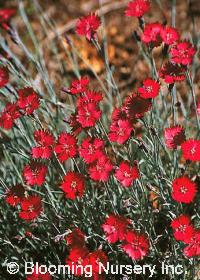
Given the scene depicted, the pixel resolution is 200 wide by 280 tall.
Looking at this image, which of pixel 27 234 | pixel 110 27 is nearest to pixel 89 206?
pixel 27 234

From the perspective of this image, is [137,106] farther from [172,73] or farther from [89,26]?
[89,26]

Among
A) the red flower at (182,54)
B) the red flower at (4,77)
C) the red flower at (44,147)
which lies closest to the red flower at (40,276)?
the red flower at (44,147)

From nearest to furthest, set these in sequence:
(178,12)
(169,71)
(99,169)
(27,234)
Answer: (99,169), (169,71), (27,234), (178,12)

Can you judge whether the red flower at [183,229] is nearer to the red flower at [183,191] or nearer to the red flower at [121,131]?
the red flower at [183,191]

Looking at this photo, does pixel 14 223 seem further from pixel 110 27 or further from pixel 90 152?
pixel 110 27

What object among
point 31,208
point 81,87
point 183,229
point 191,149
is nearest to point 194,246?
point 183,229

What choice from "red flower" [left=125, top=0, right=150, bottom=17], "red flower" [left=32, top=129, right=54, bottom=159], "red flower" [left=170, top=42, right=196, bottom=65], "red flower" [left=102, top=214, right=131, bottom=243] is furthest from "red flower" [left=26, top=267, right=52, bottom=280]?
"red flower" [left=125, top=0, right=150, bottom=17]
